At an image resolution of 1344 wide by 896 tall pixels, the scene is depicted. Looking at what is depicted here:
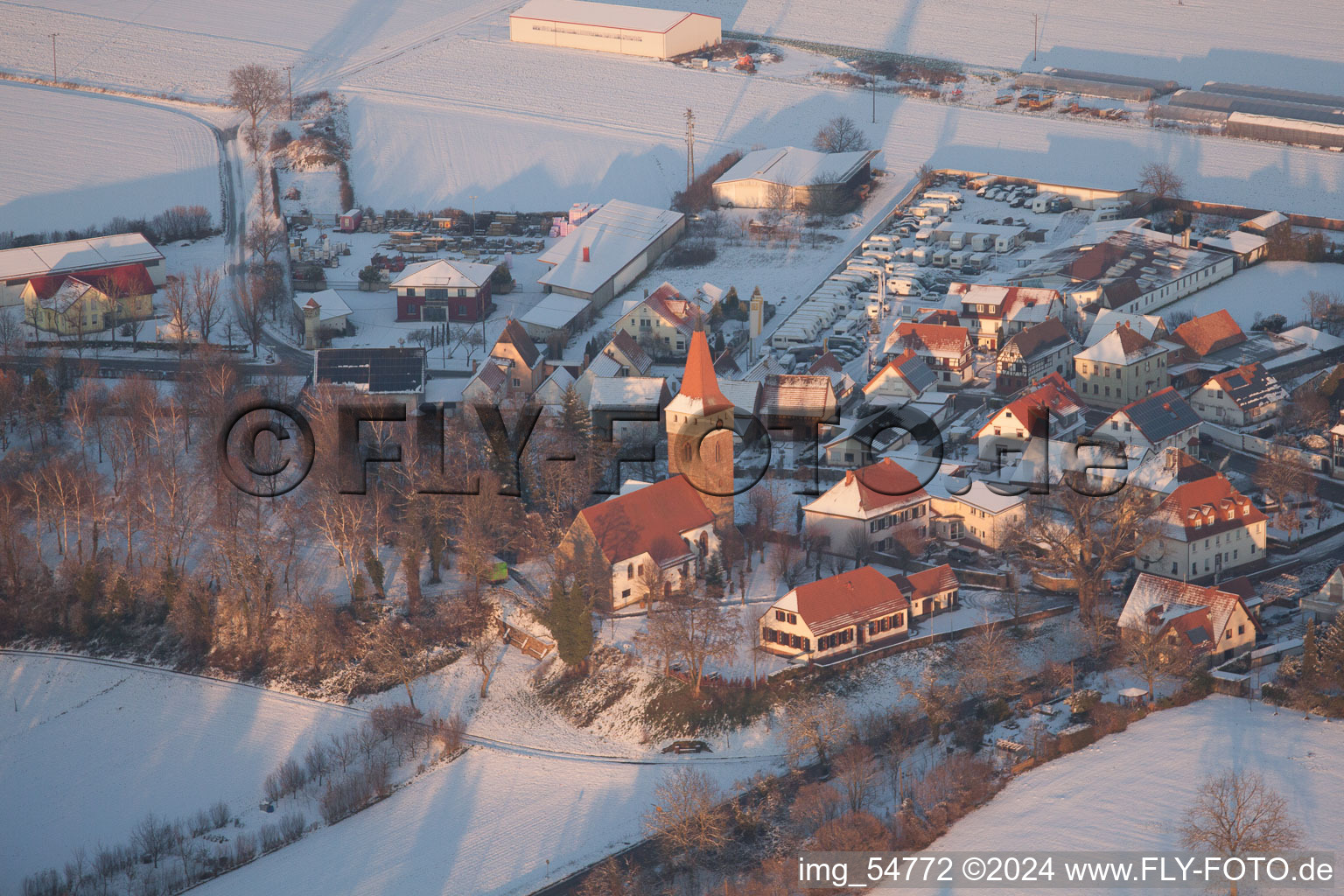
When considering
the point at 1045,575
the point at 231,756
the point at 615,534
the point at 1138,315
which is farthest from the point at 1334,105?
the point at 231,756

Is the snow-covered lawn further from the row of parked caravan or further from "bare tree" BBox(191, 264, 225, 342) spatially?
"bare tree" BBox(191, 264, 225, 342)

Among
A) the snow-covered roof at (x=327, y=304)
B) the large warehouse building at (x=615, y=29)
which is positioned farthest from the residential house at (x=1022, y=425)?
the large warehouse building at (x=615, y=29)

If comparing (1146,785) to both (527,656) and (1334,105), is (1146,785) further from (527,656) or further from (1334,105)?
(1334,105)

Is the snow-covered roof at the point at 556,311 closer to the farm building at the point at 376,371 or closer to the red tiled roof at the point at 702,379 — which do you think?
the farm building at the point at 376,371

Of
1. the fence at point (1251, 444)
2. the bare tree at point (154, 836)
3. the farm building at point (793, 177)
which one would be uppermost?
the farm building at point (793, 177)

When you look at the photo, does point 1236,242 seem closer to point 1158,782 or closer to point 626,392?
point 626,392

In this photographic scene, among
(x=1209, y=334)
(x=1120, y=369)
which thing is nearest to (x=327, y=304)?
(x=1120, y=369)
